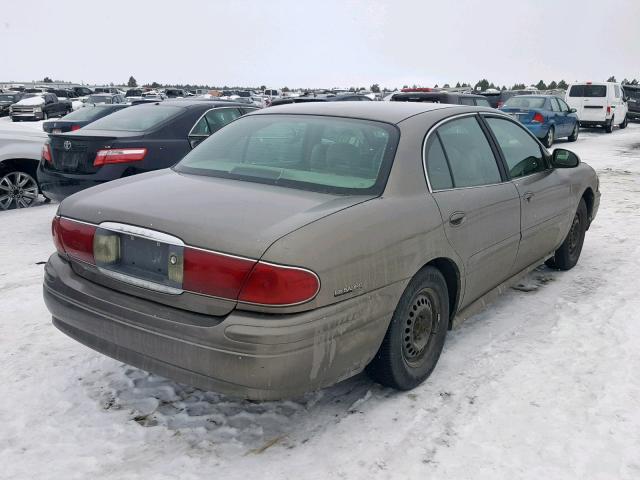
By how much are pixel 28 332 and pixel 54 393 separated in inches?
38.3

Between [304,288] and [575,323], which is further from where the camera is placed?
[575,323]

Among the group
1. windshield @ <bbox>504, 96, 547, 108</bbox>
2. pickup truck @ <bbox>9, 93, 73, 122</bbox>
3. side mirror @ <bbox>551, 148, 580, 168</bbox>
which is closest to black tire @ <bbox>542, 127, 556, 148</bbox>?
windshield @ <bbox>504, 96, 547, 108</bbox>

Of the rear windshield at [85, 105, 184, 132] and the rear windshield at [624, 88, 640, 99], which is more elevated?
the rear windshield at [624, 88, 640, 99]

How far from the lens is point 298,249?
2549 millimetres

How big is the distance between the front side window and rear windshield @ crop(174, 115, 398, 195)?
1243 mm

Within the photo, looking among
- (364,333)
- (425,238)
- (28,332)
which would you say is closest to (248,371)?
(364,333)

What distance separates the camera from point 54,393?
3336mm

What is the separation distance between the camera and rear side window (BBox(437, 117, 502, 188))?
3.72 meters

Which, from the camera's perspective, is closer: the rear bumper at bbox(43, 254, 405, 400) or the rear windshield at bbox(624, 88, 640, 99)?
the rear bumper at bbox(43, 254, 405, 400)

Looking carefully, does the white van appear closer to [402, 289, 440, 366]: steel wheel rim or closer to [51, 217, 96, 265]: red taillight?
[402, 289, 440, 366]: steel wheel rim

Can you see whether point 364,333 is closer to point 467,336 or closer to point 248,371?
point 248,371

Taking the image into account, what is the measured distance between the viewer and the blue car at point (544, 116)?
1731cm

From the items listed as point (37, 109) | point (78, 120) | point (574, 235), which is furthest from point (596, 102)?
point (37, 109)

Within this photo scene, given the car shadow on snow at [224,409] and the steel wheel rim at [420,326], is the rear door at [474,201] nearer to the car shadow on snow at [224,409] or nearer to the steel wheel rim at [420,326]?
the steel wheel rim at [420,326]
